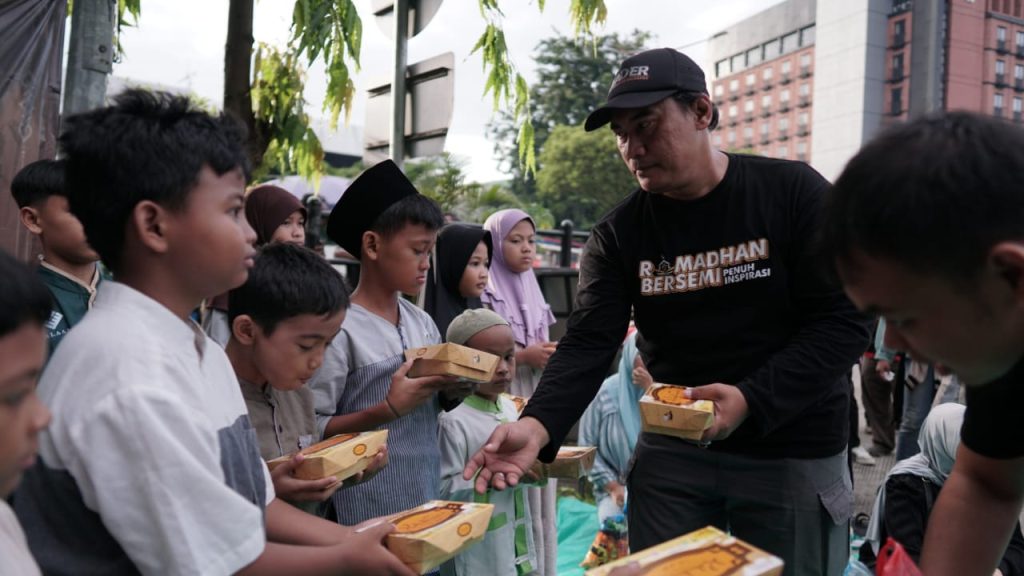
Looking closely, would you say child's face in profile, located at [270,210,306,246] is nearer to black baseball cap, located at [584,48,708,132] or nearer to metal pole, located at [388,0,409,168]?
metal pole, located at [388,0,409,168]

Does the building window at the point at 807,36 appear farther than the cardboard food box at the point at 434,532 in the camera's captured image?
Yes

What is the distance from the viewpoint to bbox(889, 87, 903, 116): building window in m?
43.7

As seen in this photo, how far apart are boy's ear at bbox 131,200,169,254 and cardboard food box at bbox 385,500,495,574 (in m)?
0.76

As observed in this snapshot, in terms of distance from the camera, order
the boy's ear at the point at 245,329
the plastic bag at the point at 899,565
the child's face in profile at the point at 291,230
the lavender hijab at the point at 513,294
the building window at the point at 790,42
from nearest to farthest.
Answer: the plastic bag at the point at 899,565 → the boy's ear at the point at 245,329 → the child's face in profile at the point at 291,230 → the lavender hijab at the point at 513,294 → the building window at the point at 790,42

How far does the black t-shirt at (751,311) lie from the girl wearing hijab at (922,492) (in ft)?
2.21

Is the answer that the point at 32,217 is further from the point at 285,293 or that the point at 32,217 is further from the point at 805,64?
the point at 805,64

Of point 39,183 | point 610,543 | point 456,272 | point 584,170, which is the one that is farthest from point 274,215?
point 584,170

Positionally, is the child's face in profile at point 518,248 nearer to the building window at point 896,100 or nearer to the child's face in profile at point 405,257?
the child's face in profile at point 405,257

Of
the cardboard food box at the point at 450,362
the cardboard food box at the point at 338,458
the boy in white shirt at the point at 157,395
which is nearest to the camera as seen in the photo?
the boy in white shirt at the point at 157,395

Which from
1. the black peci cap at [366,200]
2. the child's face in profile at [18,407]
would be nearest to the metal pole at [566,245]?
the black peci cap at [366,200]

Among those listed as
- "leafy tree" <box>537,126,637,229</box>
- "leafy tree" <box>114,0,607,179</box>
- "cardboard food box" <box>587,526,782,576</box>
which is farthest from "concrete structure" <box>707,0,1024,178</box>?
"cardboard food box" <box>587,526,782,576</box>

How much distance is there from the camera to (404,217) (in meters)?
2.98

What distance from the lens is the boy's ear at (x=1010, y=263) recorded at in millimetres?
1108

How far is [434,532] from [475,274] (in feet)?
9.07
